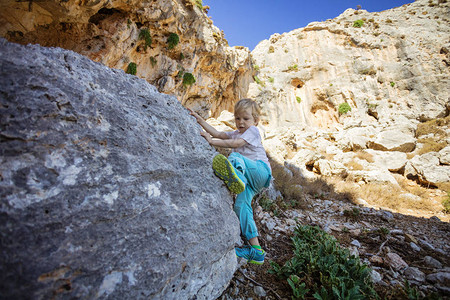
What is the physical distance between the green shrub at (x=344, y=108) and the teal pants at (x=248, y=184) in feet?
71.6

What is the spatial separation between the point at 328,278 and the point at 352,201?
5103 mm

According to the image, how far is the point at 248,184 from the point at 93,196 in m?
1.41

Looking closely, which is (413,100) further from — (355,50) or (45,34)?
(45,34)

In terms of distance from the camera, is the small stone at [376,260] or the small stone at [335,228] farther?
the small stone at [335,228]

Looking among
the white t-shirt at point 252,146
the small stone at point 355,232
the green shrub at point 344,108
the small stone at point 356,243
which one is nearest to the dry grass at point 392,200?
the small stone at point 355,232

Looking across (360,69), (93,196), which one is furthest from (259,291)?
(360,69)

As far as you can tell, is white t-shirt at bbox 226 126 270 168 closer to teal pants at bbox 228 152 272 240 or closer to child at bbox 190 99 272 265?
child at bbox 190 99 272 265

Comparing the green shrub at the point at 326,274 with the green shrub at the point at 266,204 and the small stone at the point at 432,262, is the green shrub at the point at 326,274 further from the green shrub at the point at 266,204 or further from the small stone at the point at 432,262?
the green shrub at the point at 266,204

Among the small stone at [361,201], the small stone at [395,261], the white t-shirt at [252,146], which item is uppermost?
the white t-shirt at [252,146]

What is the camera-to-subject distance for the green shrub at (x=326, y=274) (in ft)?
5.14

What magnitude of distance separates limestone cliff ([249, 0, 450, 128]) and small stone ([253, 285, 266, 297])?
767 inches

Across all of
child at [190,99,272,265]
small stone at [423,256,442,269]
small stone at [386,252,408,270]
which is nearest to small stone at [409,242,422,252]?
small stone at [423,256,442,269]

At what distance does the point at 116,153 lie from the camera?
1.27m

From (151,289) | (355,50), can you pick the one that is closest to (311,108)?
(355,50)
